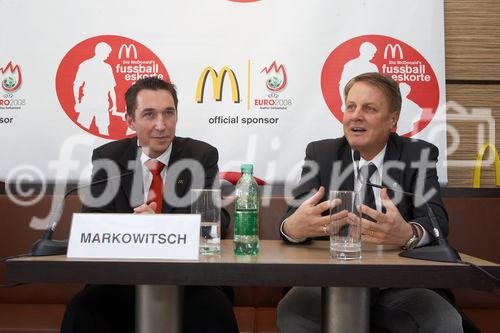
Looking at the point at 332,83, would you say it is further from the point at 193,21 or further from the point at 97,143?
the point at 97,143

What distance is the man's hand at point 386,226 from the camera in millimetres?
1349

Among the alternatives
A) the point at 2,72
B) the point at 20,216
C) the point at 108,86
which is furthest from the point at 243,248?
the point at 2,72

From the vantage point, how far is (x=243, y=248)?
1392 millimetres

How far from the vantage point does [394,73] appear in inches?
106

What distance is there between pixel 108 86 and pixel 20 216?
2.42 feet

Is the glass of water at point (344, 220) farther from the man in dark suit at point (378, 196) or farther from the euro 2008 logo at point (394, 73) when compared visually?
the euro 2008 logo at point (394, 73)

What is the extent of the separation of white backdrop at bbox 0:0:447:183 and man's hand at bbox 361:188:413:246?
121 centimetres

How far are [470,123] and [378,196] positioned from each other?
1.13 meters

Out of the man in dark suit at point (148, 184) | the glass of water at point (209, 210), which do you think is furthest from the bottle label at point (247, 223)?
the man in dark suit at point (148, 184)

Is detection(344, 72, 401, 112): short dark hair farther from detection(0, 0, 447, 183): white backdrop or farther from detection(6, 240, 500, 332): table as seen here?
detection(6, 240, 500, 332): table

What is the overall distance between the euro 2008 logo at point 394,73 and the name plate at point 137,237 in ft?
5.12

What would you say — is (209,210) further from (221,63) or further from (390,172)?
(221,63)

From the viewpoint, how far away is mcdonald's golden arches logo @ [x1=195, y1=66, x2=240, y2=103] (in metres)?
2.67

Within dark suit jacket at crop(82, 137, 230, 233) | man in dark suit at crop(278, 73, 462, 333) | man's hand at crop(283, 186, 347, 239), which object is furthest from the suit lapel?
dark suit jacket at crop(82, 137, 230, 233)
